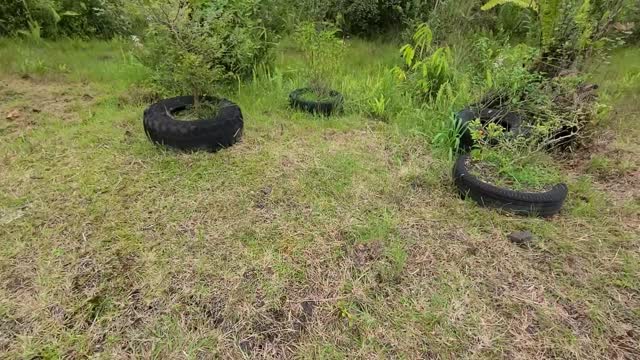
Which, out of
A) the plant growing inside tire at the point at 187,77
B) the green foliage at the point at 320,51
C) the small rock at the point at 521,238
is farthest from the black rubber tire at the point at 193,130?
the small rock at the point at 521,238

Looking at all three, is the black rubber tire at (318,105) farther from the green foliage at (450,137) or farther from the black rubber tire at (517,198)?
the black rubber tire at (517,198)

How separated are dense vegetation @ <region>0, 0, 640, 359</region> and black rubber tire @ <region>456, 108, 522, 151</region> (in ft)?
0.22

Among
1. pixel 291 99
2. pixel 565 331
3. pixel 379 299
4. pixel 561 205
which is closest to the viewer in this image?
pixel 565 331

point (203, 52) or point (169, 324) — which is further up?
point (203, 52)

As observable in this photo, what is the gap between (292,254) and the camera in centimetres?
176

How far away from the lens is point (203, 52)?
2492mm

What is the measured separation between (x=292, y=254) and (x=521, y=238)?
3.65ft

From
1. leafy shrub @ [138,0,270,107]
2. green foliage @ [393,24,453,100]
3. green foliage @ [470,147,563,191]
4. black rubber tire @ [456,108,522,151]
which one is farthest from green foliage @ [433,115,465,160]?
leafy shrub @ [138,0,270,107]

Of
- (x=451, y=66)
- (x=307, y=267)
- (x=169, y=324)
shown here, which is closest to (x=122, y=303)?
(x=169, y=324)

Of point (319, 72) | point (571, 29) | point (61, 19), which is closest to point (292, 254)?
point (319, 72)

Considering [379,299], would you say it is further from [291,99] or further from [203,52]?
[291,99]

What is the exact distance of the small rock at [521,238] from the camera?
1867mm

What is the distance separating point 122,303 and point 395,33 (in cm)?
490

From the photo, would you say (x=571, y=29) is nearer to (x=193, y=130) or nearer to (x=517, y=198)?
(x=517, y=198)
